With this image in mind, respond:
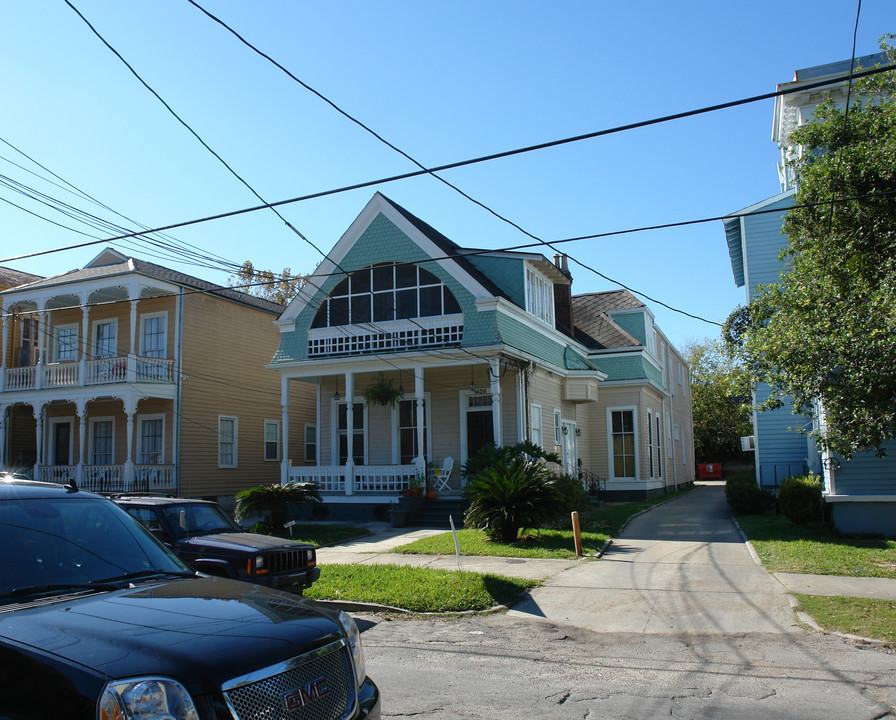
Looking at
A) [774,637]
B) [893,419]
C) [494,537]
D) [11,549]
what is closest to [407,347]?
[494,537]

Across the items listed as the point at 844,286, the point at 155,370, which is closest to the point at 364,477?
the point at 155,370

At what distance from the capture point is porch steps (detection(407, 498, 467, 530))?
723 inches

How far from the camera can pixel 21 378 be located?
2530 centimetres

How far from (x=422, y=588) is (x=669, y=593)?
135 inches

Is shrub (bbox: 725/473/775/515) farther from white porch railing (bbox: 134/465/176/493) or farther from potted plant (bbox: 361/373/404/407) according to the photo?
white porch railing (bbox: 134/465/176/493)

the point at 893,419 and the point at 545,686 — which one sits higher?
the point at 893,419

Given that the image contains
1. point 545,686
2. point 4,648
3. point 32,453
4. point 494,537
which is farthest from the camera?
point 32,453

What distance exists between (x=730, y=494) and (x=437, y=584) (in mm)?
12623

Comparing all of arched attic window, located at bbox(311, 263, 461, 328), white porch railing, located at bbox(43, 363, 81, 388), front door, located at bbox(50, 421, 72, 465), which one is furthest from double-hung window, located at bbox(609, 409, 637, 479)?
front door, located at bbox(50, 421, 72, 465)

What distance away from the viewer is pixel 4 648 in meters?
3.26

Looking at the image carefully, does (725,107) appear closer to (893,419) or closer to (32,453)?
(893,419)

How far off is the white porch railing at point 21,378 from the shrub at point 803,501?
23.3 metres

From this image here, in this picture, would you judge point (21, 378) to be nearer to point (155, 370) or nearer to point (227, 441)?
point (155, 370)

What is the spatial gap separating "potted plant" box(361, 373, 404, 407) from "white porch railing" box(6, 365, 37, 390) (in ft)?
40.4
